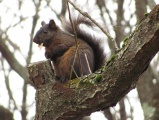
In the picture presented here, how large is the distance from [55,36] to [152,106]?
191cm

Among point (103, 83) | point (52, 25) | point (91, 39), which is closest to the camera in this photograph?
point (103, 83)

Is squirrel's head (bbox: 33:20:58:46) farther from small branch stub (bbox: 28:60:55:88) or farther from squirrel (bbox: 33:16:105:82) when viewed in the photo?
small branch stub (bbox: 28:60:55:88)

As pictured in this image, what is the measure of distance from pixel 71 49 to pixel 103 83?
3.92ft

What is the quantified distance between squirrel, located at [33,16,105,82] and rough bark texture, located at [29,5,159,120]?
0.54 meters

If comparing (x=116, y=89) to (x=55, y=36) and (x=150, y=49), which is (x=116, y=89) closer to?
(x=150, y=49)

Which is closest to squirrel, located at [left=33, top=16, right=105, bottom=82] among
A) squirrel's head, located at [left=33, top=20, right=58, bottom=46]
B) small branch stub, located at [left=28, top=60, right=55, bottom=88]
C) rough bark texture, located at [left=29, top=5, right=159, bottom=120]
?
squirrel's head, located at [left=33, top=20, right=58, bottom=46]

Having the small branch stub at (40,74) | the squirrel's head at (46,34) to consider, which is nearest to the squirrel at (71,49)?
the squirrel's head at (46,34)

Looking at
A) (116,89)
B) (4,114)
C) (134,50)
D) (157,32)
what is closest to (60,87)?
(116,89)

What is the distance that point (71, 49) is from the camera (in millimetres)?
4316

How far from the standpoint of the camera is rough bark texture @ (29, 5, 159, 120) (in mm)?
2886

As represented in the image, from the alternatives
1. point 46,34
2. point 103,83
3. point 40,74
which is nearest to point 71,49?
point 46,34

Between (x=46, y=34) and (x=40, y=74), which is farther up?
(x=46, y=34)

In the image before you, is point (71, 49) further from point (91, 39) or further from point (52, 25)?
point (52, 25)

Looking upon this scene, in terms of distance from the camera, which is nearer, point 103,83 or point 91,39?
point 103,83
